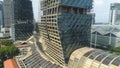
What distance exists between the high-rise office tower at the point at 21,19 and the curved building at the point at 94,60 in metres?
112

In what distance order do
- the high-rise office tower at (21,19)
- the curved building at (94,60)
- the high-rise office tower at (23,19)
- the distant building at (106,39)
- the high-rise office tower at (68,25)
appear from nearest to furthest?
the curved building at (94,60) < the high-rise office tower at (68,25) < the distant building at (106,39) < the high-rise office tower at (21,19) < the high-rise office tower at (23,19)

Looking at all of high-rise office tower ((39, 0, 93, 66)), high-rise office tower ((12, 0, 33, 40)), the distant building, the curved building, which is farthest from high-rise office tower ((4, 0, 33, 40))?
the curved building

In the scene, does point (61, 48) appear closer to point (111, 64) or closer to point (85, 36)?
point (85, 36)

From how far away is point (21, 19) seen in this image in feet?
572

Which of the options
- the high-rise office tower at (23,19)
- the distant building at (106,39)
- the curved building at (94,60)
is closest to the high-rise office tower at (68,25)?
the curved building at (94,60)

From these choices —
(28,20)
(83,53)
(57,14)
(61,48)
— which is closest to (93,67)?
(83,53)

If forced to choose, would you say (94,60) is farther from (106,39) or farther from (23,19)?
(23,19)

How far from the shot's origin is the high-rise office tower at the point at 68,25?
246 ft

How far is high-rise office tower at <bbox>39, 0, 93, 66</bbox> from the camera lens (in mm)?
74938

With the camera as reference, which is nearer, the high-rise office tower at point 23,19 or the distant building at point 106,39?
Answer: the distant building at point 106,39

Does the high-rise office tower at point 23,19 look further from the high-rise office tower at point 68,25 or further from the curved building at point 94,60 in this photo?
the curved building at point 94,60

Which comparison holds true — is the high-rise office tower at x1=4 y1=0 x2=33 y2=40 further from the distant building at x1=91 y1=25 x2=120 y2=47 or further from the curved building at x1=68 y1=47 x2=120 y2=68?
the curved building at x1=68 y1=47 x2=120 y2=68

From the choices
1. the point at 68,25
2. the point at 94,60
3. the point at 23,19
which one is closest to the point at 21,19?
the point at 23,19

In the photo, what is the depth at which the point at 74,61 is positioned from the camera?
63.1 m
